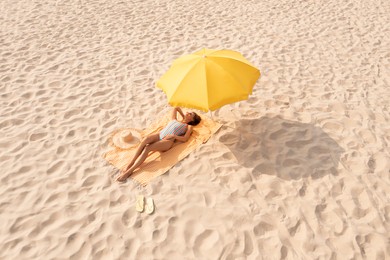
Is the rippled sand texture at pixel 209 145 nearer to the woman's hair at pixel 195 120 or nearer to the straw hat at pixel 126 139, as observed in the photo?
the straw hat at pixel 126 139

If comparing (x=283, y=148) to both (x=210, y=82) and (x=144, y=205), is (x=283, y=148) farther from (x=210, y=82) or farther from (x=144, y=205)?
(x=144, y=205)

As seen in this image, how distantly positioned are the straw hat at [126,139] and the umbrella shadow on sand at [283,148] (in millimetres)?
1338

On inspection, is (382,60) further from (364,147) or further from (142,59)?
(142,59)

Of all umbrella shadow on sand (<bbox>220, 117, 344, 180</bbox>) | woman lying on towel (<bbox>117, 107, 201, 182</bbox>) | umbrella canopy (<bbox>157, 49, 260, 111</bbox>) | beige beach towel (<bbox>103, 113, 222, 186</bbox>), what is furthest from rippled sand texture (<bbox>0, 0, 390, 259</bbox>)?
umbrella canopy (<bbox>157, 49, 260, 111</bbox>)

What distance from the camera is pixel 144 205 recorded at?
4.24m

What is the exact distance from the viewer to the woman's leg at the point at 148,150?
4602mm

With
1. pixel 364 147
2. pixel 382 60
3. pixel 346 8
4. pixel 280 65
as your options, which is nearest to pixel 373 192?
pixel 364 147

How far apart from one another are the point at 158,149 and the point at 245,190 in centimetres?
138

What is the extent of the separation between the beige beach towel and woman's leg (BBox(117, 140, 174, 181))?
0.23ft

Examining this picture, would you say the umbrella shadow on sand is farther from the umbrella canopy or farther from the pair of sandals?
the pair of sandals

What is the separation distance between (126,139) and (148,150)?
0.56 meters

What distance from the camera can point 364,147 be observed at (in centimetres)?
494

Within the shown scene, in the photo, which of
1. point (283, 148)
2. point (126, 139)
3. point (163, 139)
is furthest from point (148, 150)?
point (283, 148)

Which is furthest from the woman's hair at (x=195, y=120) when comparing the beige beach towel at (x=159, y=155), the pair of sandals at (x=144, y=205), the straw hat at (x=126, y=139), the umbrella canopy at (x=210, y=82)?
the pair of sandals at (x=144, y=205)
